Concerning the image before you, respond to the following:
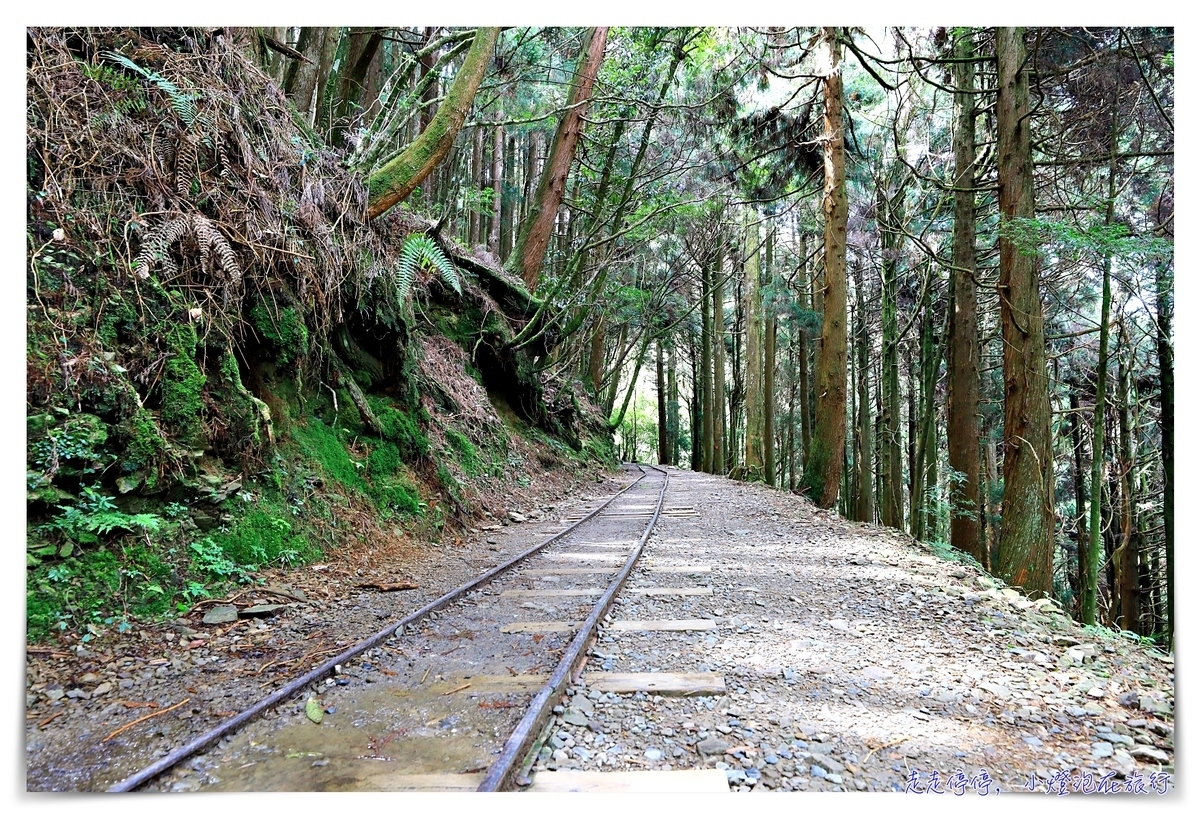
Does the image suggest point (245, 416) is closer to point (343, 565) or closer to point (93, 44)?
point (343, 565)

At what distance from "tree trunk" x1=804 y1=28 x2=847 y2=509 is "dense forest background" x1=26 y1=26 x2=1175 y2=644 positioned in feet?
0.14

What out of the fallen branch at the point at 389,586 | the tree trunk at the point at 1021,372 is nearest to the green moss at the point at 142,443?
the fallen branch at the point at 389,586

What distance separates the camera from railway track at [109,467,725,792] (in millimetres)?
2320

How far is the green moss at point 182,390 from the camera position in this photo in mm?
4465

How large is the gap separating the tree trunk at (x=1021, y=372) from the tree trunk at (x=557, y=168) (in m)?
6.22

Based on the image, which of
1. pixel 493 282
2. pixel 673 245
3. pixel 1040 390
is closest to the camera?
pixel 1040 390

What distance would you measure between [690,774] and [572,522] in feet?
22.1

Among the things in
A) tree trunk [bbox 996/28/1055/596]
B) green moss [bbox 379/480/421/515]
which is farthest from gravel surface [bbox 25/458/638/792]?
tree trunk [bbox 996/28/1055/596]

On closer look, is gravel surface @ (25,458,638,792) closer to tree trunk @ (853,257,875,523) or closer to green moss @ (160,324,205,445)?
green moss @ (160,324,205,445)

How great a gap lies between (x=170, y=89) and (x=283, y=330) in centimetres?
206

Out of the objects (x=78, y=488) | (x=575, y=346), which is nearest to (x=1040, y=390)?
(x=78, y=488)

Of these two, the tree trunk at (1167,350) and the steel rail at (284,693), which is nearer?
the steel rail at (284,693)

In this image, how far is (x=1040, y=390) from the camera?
6309mm

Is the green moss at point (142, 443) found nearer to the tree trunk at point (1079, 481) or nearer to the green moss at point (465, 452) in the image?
the green moss at point (465, 452)
